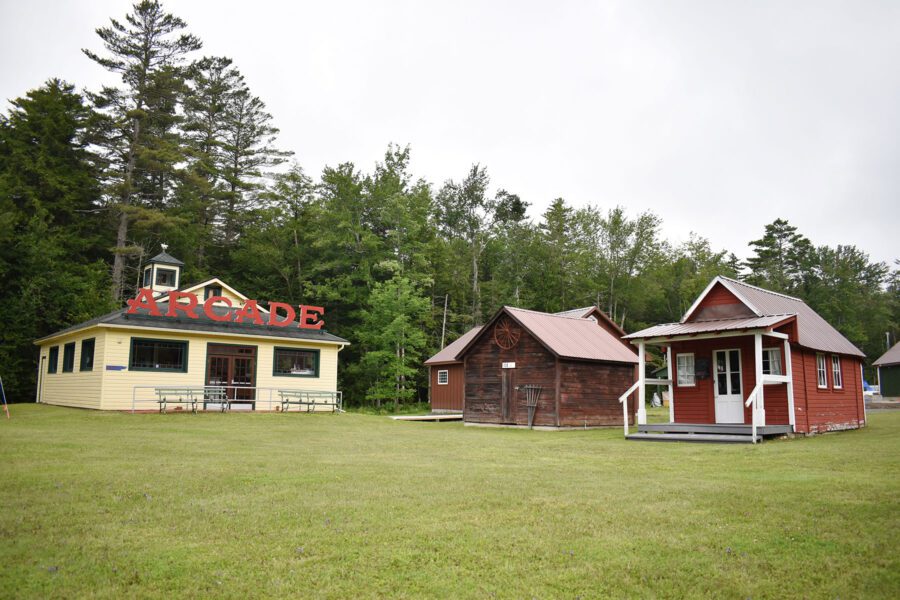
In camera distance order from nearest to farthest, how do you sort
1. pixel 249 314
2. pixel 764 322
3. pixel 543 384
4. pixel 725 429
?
pixel 764 322 < pixel 725 429 < pixel 543 384 < pixel 249 314

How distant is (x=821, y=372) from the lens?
69.1 feet

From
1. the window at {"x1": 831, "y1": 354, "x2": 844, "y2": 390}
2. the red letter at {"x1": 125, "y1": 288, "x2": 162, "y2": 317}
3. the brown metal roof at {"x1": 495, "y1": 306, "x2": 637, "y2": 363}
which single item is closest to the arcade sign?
the red letter at {"x1": 125, "y1": 288, "x2": 162, "y2": 317}

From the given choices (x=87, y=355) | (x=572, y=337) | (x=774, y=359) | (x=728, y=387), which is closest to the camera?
(x=774, y=359)

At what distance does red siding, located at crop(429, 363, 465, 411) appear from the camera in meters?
35.3

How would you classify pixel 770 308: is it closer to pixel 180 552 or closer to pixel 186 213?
pixel 180 552

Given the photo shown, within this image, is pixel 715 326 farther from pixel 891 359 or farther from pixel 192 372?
pixel 891 359

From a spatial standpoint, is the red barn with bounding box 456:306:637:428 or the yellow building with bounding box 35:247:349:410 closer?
the red barn with bounding box 456:306:637:428

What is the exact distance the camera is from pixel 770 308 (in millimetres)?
21078

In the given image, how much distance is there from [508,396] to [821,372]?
1079cm

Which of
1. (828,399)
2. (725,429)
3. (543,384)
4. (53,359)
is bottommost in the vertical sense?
(725,429)

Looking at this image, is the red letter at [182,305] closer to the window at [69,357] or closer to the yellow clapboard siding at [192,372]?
the yellow clapboard siding at [192,372]

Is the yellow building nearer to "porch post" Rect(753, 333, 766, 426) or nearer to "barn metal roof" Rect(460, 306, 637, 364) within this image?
"barn metal roof" Rect(460, 306, 637, 364)

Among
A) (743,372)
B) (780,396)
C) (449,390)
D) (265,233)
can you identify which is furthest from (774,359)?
(265,233)

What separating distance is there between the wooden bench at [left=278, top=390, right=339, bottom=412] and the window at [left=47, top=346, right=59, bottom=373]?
10.7 m
